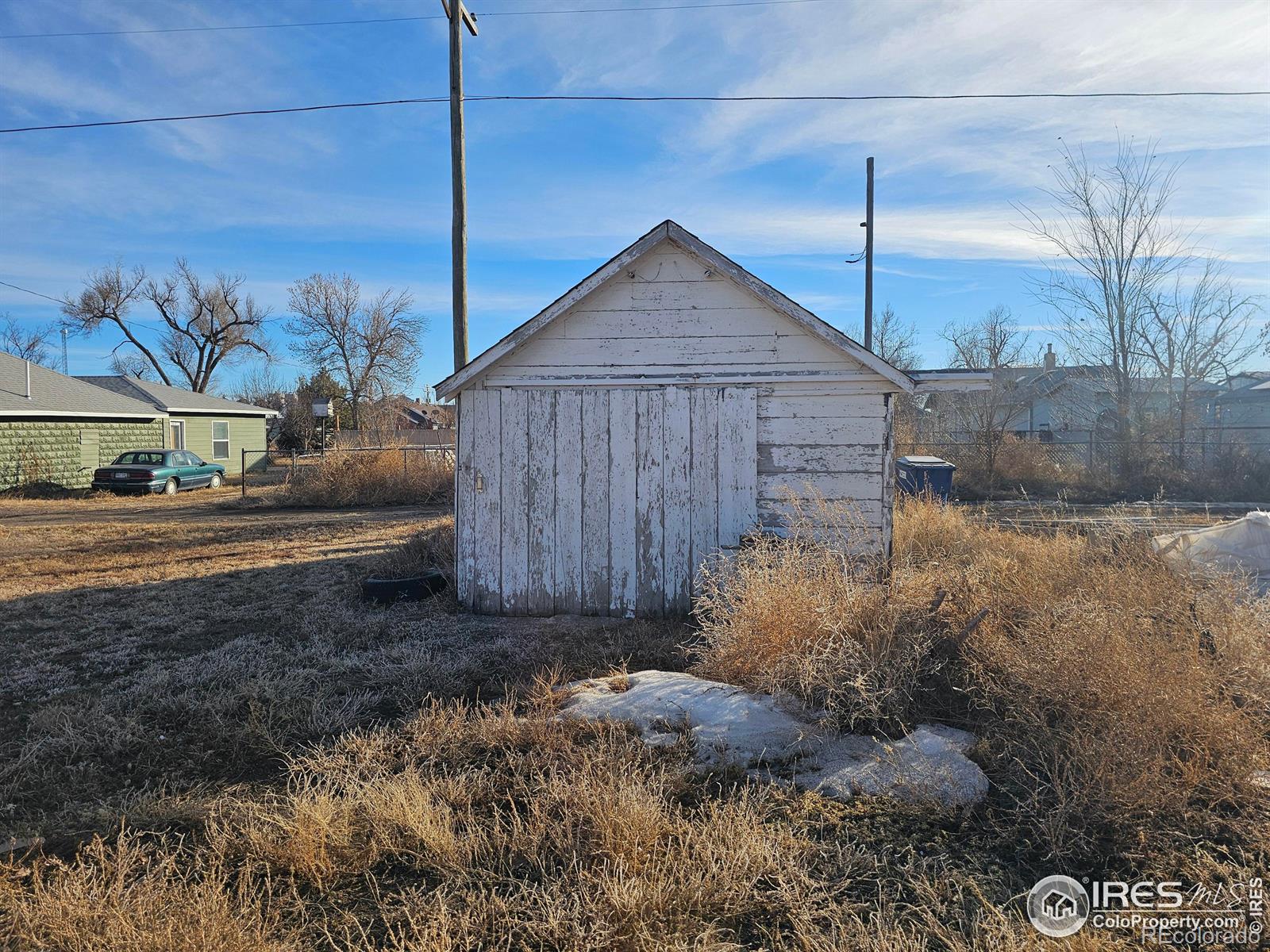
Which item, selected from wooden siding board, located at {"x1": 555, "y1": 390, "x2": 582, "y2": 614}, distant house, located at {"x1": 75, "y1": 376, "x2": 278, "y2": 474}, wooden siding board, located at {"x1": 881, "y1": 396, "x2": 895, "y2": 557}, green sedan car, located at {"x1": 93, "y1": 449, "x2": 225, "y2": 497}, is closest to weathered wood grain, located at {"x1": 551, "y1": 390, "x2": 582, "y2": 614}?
wooden siding board, located at {"x1": 555, "y1": 390, "x2": 582, "y2": 614}

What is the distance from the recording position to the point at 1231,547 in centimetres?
671

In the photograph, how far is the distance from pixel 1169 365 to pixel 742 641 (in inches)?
876

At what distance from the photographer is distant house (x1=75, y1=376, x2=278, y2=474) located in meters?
28.0

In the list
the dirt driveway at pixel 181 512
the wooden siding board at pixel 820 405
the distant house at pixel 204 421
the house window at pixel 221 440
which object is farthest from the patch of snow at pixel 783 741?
the house window at pixel 221 440

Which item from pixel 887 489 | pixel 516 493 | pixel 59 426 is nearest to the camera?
pixel 887 489

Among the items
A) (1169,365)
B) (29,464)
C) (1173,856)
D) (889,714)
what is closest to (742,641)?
(889,714)

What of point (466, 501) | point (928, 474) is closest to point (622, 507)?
point (466, 501)

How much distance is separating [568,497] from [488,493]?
0.82 metres

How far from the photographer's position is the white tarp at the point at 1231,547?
6.24 m

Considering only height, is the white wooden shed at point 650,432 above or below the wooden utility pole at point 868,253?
below

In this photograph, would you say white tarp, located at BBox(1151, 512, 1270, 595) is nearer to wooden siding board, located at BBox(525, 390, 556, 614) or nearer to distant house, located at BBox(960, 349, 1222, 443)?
Result: wooden siding board, located at BBox(525, 390, 556, 614)

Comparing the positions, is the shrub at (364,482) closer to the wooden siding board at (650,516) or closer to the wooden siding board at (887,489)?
the wooden siding board at (650,516)

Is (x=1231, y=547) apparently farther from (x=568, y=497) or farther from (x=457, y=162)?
(x=457, y=162)

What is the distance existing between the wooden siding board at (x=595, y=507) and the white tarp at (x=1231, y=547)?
4.73 meters
